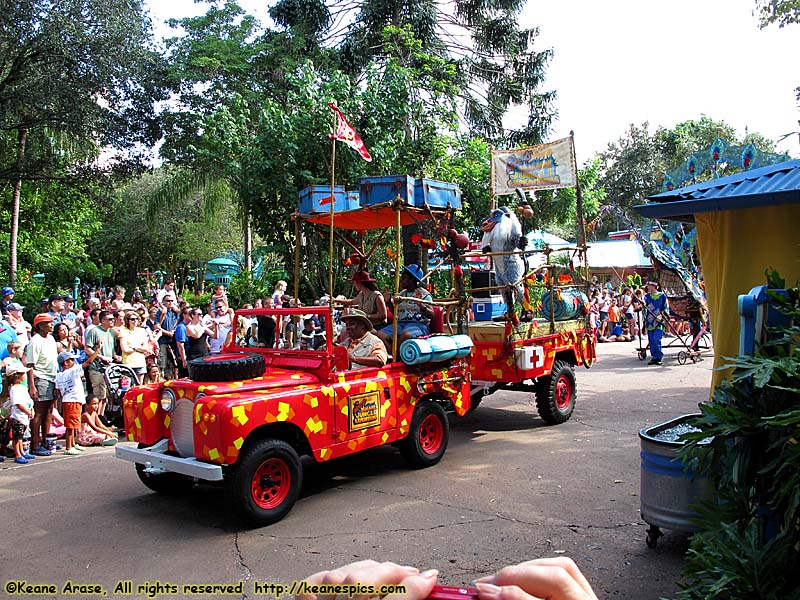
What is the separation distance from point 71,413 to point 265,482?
419 centimetres

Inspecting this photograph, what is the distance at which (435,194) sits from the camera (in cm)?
734

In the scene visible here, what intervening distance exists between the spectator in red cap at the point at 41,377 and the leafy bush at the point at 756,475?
295 inches

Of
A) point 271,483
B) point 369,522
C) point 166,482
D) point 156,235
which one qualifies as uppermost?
point 156,235

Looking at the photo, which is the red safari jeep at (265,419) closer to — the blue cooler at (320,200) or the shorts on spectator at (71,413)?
the blue cooler at (320,200)

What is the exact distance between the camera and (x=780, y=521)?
10.00ft

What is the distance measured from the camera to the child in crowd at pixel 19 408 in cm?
761

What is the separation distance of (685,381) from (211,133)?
12.3m

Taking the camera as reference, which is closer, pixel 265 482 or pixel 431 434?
pixel 265 482

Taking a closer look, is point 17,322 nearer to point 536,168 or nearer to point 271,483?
point 271,483

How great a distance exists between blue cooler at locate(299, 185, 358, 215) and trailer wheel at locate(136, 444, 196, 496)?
3.25 metres

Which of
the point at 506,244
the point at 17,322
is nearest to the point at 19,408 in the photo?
the point at 17,322

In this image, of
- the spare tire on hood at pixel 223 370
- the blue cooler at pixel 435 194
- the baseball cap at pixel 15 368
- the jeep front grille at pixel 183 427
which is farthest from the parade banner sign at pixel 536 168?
the baseball cap at pixel 15 368

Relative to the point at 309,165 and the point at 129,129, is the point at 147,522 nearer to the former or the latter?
the point at 309,165

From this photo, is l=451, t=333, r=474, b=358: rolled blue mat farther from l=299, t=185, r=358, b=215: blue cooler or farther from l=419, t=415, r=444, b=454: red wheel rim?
l=299, t=185, r=358, b=215: blue cooler
